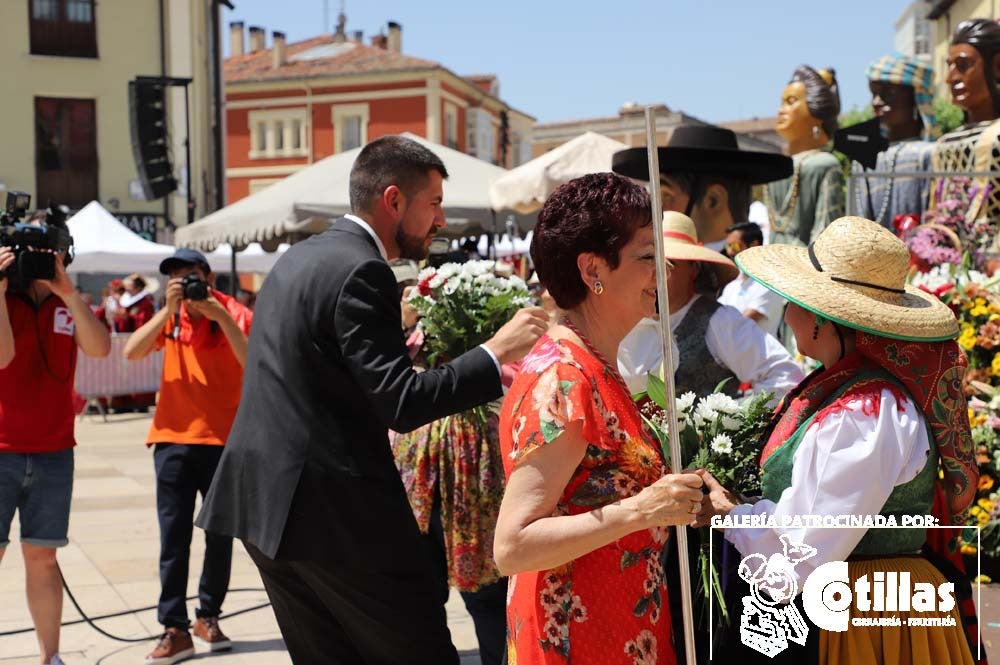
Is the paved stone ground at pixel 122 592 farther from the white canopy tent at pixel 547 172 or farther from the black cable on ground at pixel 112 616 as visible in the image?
the white canopy tent at pixel 547 172

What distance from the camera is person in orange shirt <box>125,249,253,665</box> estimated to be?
18.4 feet

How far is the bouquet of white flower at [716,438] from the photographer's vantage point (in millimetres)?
2820

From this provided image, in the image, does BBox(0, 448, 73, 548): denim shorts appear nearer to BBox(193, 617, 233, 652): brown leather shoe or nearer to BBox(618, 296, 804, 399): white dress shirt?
BBox(193, 617, 233, 652): brown leather shoe

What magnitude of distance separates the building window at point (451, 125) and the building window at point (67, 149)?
2037cm

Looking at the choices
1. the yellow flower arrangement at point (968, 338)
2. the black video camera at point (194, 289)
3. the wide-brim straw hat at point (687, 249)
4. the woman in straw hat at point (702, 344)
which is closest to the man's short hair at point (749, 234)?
the yellow flower arrangement at point (968, 338)

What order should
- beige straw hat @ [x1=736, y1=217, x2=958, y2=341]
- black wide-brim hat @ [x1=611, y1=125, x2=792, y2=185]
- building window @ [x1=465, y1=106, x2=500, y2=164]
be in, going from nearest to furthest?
1. beige straw hat @ [x1=736, y1=217, x2=958, y2=341]
2. black wide-brim hat @ [x1=611, y1=125, x2=792, y2=185]
3. building window @ [x1=465, y1=106, x2=500, y2=164]

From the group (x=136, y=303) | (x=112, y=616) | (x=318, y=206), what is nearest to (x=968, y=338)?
(x=112, y=616)

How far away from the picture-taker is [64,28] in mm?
33219

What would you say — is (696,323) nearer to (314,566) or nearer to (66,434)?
(314,566)

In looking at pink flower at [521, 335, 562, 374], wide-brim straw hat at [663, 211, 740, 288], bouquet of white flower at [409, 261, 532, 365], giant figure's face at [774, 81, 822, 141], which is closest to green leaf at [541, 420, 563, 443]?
pink flower at [521, 335, 562, 374]

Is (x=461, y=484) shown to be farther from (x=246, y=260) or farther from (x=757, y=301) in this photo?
(x=246, y=260)

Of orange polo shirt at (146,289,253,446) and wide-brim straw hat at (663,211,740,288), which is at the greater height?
wide-brim straw hat at (663,211,740,288)

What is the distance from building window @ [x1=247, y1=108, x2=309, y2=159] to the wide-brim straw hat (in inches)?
1944

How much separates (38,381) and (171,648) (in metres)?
1.46
